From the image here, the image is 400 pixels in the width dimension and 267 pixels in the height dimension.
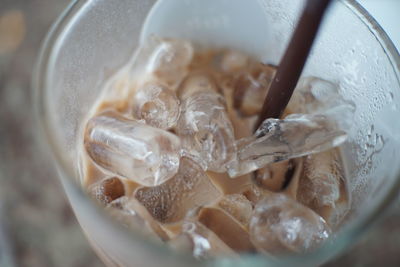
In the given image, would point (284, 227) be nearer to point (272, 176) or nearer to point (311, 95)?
point (272, 176)

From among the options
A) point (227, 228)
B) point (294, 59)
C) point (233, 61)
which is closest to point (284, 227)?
point (227, 228)

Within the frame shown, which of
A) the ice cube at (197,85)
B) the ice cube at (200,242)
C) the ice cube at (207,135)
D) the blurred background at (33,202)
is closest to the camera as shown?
the ice cube at (200,242)

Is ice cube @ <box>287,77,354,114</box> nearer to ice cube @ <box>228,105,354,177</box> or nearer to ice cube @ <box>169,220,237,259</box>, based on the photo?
ice cube @ <box>228,105,354,177</box>

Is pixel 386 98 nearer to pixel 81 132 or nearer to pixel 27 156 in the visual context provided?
pixel 81 132

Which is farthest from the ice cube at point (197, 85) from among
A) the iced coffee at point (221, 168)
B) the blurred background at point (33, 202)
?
the blurred background at point (33, 202)

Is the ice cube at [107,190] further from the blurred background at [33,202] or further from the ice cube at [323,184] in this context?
the blurred background at [33,202]

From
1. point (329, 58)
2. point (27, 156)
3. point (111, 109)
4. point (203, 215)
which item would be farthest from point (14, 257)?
point (329, 58)
